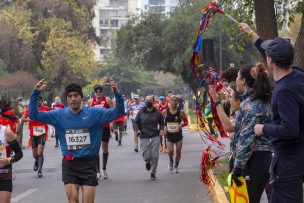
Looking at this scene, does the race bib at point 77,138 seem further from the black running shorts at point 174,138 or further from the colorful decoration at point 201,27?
the black running shorts at point 174,138

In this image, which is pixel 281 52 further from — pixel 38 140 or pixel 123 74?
pixel 123 74

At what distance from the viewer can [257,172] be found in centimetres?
667

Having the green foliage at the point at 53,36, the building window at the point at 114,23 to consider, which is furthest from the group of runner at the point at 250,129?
the building window at the point at 114,23

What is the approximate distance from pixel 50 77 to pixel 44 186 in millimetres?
44074

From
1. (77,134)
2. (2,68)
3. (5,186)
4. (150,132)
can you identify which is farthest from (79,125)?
(2,68)

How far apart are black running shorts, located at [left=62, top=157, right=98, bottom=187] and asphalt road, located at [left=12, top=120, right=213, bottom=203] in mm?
3867

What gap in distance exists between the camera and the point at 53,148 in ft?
87.1

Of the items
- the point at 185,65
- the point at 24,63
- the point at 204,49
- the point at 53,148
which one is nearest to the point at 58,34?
the point at 24,63

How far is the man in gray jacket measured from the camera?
1566 centimetres

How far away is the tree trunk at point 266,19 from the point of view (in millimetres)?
12617

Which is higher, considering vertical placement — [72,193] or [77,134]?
[77,134]

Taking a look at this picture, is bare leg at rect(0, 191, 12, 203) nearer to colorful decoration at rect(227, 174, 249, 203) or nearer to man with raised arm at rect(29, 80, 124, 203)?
man with raised arm at rect(29, 80, 124, 203)

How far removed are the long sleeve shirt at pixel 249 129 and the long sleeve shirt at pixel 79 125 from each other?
197 cm

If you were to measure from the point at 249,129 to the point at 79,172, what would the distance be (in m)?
2.42
